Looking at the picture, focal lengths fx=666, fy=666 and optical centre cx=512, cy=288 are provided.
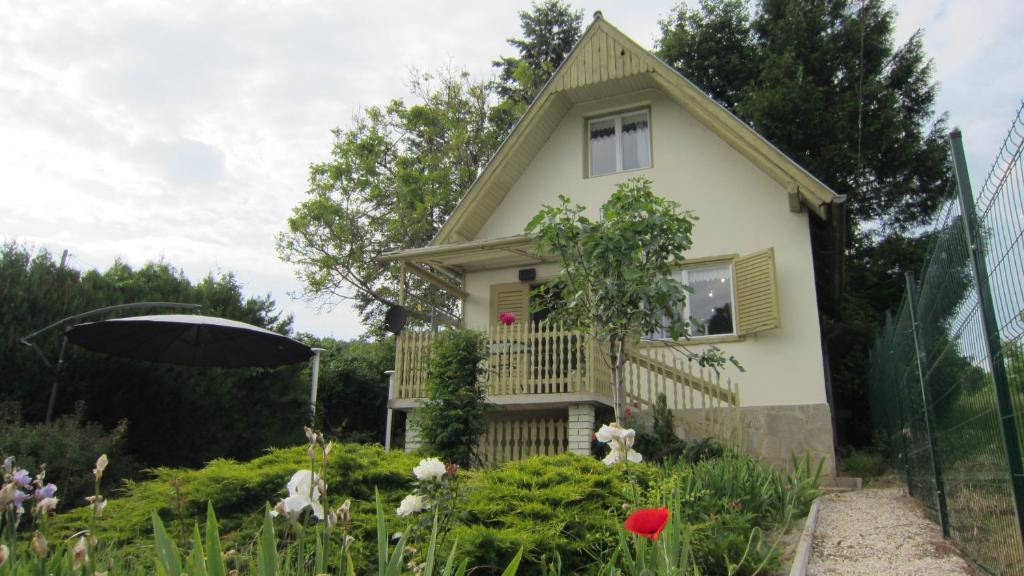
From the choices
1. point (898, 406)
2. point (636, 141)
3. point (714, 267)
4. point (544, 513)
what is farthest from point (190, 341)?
point (636, 141)

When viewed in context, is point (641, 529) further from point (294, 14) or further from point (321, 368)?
point (321, 368)

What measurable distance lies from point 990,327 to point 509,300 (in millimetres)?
9010

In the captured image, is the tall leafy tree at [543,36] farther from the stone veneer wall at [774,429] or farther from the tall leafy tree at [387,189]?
the stone veneer wall at [774,429]

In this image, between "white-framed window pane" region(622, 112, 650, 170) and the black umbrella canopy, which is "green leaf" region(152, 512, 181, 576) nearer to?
the black umbrella canopy

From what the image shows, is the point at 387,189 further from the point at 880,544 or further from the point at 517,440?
the point at 880,544

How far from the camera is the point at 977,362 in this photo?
11.1 feet

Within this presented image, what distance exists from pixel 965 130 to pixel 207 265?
10.1 m

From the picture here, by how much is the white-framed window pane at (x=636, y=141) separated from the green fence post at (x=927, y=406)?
6503 millimetres

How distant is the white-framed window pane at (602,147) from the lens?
12023 mm

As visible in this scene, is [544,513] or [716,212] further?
[716,212]

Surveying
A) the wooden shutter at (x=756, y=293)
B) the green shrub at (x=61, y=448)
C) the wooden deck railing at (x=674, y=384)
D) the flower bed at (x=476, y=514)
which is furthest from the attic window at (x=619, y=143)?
the green shrub at (x=61, y=448)

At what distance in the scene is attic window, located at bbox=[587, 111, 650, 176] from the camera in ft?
38.8

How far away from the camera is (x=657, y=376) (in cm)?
910

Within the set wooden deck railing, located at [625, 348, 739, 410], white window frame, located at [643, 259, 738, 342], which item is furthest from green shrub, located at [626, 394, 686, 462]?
white window frame, located at [643, 259, 738, 342]
